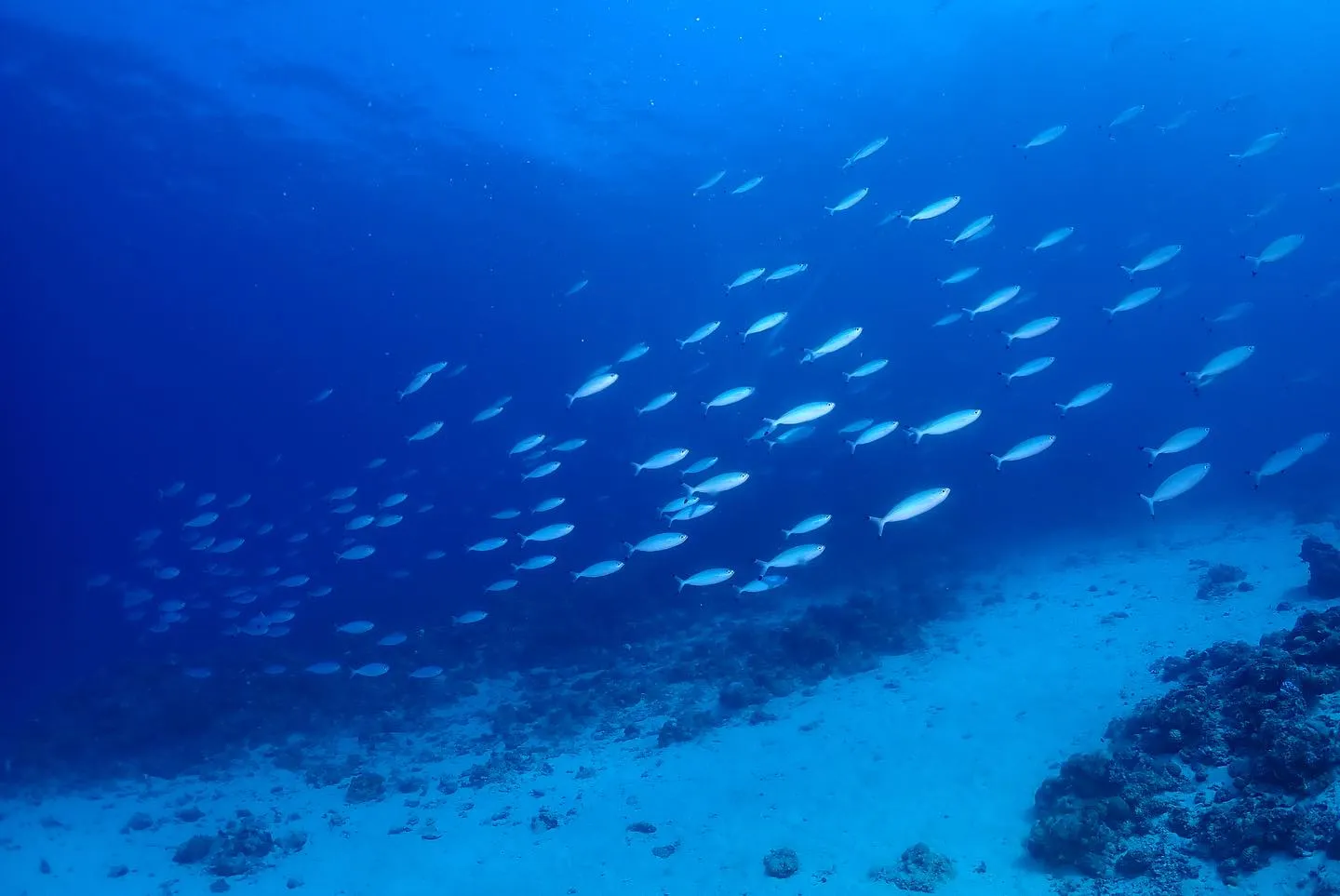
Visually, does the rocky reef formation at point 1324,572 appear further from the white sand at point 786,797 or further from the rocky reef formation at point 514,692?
the rocky reef formation at point 514,692

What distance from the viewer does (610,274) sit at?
5519 centimetres

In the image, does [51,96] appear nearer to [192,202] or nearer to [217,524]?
[192,202]

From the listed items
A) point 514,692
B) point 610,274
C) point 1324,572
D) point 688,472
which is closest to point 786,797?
point 688,472

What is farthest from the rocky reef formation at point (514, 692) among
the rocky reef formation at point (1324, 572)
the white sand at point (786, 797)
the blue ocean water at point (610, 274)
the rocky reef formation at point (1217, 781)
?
the rocky reef formation at point (1324, 572)

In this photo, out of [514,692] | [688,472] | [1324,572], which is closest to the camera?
[1324,572]

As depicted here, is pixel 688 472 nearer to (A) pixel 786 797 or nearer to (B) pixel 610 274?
A: (A) pixel 786 797

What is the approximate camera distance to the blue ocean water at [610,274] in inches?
915

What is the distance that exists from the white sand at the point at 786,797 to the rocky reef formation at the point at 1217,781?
1.31ft

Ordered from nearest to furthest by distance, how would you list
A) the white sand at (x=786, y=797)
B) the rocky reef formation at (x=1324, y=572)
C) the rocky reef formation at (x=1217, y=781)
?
1. the rocky reef formation at (x=1217, y=781)
2. the white sand at (x=786, y=797)
3. the rocky reef formation at (x=1324, y=572)

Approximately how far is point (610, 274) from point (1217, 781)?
52.1 meters

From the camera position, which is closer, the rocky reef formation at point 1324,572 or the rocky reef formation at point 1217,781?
the rocky reef formation at point 1217,781

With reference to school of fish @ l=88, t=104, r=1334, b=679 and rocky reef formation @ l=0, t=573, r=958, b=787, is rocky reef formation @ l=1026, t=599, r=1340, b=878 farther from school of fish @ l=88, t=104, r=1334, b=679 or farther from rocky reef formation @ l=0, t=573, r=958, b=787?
rocky reef formation @ l=0, t=573, r=958, b=787

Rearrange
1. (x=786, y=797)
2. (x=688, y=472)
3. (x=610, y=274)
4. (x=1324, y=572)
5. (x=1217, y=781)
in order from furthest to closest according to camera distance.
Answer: (x=610, y=274) < (x=688, y=472) < (x=1324, y=572) < (x=786, y=797) < (x=1217, y=781)

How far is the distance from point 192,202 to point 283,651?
2233 centimetres
